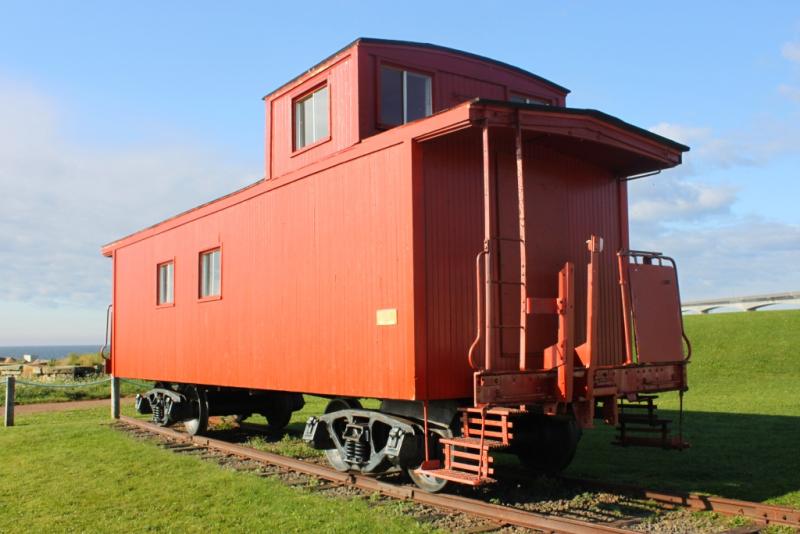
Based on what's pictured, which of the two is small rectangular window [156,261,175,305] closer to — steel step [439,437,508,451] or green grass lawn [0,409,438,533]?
green grass lawn [0,409,438,533]

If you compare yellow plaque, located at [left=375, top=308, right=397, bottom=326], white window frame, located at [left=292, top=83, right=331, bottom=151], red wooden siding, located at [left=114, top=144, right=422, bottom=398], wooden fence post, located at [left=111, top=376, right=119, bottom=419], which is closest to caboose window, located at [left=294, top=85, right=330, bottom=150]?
white window frame, located at [left=292, top=83, right=331, bottom=151]

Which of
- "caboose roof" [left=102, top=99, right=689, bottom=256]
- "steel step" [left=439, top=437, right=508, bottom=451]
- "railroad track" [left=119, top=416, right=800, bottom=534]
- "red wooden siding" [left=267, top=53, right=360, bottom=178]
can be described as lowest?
"railroad track" [left=119, top=416, right=800, bottom=534]

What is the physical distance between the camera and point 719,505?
669 centimetres

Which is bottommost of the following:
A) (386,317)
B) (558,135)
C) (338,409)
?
(338,409)

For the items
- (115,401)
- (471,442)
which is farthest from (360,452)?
(115,401)

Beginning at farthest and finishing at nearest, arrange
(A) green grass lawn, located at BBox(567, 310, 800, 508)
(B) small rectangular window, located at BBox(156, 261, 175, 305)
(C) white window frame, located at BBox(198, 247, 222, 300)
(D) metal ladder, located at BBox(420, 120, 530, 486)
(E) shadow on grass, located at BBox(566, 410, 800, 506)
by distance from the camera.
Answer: (B) small rectangular window, located at BBox(156, 261, 175, 305)
(C) white window frame, located at BBox(198, 247, 222, 300)
(A) green grass lawn, located at BBox(567, 310, 800, 508)
(E) shadow on grass, located at BBox(566, 410, 800, 506)
(D) metal ladder, located at BBox(420, 120, 530, 486)

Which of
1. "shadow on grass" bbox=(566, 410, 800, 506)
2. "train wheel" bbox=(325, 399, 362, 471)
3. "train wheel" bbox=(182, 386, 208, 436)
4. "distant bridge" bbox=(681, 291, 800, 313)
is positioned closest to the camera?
"shadow on grass" bbox=(566, 410, 800, 506)

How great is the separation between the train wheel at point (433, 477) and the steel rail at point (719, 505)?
159 cm

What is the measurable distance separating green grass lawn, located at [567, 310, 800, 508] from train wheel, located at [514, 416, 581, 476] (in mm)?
416

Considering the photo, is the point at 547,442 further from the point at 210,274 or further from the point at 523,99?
the point at 210,274

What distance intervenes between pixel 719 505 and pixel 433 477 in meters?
2.65

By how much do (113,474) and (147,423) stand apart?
531 centimetres

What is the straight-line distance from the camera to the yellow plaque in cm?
780

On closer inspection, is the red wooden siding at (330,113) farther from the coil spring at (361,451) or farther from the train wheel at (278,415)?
the train wheel at (278,415)
